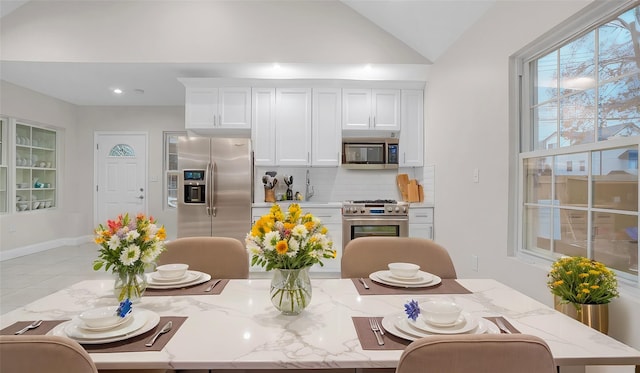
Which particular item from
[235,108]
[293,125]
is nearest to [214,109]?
[235,108]

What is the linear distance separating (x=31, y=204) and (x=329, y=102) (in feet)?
16.3

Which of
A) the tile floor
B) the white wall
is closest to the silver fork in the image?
the white wall

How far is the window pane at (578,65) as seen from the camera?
2.05 m

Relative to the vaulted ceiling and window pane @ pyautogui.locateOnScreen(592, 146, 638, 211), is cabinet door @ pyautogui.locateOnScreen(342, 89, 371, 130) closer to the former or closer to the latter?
the vaulted ceiling

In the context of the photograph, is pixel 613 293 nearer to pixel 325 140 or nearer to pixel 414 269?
pixel 414 269

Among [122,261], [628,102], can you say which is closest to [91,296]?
[122,261]

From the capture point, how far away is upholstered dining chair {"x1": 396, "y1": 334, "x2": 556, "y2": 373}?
0.72 meters

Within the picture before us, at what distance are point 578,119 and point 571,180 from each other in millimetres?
360

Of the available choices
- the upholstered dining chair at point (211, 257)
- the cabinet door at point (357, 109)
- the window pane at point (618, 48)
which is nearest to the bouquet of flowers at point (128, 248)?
the upholstered dining chair at point (211, 257)

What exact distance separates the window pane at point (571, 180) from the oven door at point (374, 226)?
2.05 meters

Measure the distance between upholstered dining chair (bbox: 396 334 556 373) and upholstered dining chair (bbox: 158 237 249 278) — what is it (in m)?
1.19

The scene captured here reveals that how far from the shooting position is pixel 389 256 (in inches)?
70.8

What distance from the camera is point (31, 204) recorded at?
225 inches

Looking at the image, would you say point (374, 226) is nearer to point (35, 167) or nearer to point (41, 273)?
point (41, 273)
